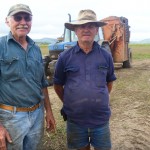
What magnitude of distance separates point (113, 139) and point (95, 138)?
1921 millimetres

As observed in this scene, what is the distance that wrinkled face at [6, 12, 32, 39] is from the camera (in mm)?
3225

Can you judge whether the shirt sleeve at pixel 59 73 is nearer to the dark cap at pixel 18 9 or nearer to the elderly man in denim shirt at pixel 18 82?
the elderly man in denim shirt at pixel 18 82

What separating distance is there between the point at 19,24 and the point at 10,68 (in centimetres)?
45

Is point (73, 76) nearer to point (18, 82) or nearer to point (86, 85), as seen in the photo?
point (86, 85)

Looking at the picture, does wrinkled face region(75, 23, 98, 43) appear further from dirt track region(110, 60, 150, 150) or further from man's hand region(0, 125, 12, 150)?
dirt track region(110, 60, 150, 150)

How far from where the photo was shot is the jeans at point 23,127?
3.19 metres

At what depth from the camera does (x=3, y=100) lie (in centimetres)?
319

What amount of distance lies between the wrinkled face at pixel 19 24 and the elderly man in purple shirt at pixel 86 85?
561 millimetres

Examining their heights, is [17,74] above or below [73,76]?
above

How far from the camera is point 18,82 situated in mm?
3170

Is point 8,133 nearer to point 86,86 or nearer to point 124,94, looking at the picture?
point 86,86

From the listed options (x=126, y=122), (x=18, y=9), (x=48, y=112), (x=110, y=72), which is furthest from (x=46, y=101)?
(x=126, y=122)

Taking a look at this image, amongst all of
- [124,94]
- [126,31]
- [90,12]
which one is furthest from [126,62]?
[90,12]

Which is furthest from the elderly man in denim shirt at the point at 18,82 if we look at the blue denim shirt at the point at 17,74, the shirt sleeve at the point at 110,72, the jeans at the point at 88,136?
the shirt sleeve at the point at 110,72
